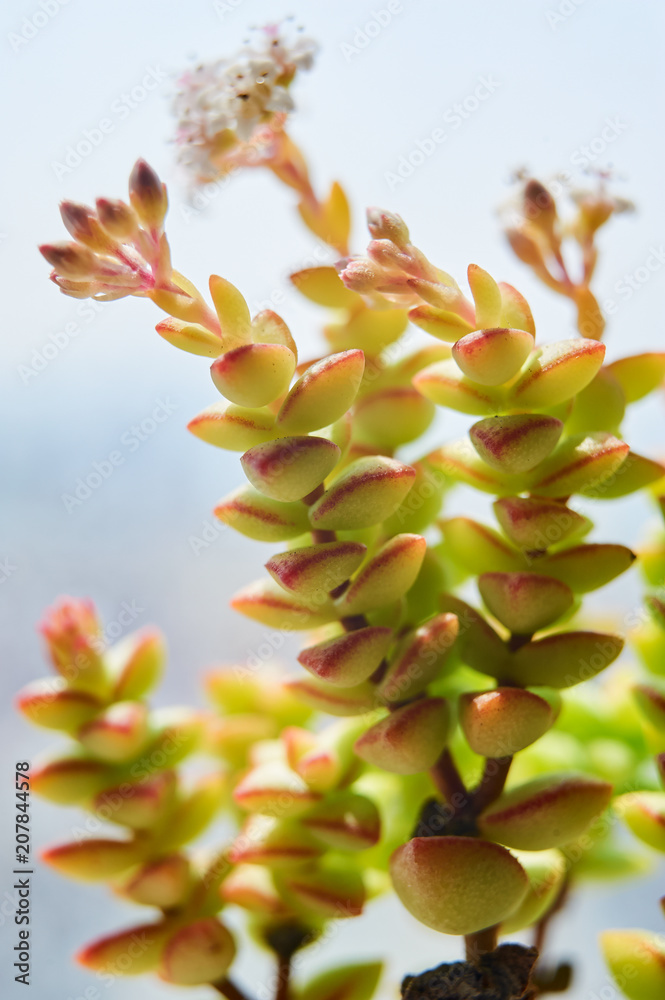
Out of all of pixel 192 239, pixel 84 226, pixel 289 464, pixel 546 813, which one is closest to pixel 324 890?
pixel 546 813

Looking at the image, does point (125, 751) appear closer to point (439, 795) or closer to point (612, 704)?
point (439, 795)

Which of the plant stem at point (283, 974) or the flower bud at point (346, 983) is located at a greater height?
the plant stem at point (283, 974)

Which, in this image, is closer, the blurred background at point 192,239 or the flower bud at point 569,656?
the flower bud at point 569,656

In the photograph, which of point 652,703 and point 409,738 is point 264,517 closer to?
point 409,738

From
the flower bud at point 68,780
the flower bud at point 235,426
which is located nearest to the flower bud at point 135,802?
the flower bud at point 68,780

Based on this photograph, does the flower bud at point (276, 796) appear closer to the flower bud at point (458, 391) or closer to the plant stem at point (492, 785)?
the plant stem at point (492, 785)

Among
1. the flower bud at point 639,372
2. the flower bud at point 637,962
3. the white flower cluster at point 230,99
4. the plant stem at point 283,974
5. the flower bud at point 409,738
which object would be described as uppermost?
the white flower cluster at point 230,99

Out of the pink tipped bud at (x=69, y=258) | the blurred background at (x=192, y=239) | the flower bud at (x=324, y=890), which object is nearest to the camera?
the pink tipped bud at (x=69, y=258)

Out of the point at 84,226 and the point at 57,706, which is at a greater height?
the point at 84,226
